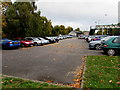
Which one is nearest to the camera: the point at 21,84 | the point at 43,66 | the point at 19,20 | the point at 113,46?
the point at 21,84

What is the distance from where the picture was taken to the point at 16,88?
3.64 m

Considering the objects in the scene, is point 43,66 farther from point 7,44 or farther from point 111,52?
point 7,44

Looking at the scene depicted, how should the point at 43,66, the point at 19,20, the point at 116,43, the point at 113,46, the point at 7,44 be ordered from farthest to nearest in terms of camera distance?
the point at 19,20
the point at 7,44
the point at 113,46
the point at 116,43
the point at 43,66

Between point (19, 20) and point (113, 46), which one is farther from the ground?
point (19, 20)

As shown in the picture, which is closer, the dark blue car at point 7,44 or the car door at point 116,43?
the car door at point 116,43

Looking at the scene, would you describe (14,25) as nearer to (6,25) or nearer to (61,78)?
(6,25)

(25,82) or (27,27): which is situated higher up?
(27,27)

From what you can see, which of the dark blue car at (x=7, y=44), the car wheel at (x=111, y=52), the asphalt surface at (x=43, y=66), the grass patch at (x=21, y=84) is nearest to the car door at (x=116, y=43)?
the car wheel at (x=111, y=52)

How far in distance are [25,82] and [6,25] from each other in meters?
18.7

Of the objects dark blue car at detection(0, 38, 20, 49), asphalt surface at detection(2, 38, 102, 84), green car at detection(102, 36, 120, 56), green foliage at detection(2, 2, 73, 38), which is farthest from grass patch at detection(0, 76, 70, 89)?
green foliage at detection(2, 2, 73, 38)

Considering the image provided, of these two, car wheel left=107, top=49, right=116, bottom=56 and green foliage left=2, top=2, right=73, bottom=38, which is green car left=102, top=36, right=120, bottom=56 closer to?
car wheel left=107, top=49, right=116, bottom=56

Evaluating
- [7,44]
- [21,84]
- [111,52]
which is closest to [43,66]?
[21,84]

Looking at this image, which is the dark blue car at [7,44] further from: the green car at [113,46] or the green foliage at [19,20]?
the green car at [113,46]

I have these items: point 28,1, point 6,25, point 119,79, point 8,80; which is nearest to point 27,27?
point 6,25
